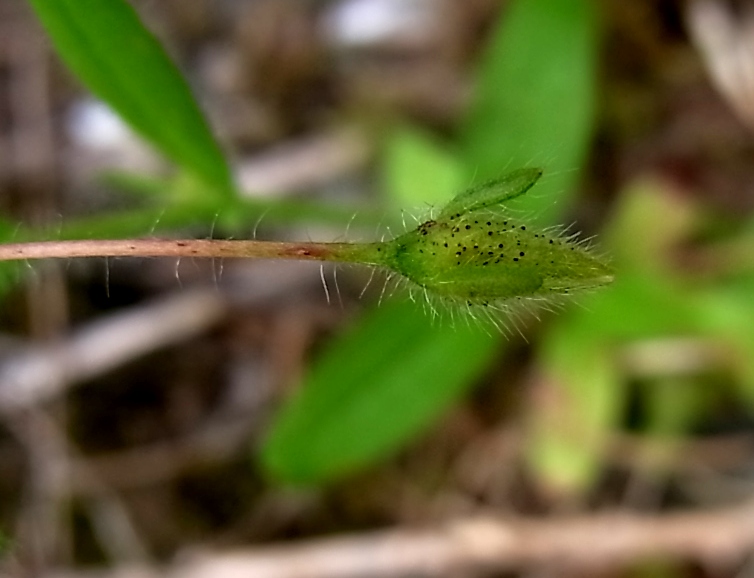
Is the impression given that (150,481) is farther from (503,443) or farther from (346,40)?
(346,40)

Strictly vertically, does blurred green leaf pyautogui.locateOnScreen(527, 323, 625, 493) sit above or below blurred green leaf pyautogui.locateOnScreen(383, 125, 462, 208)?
below

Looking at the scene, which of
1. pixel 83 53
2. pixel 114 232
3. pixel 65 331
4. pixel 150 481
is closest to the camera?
pixel 83 53

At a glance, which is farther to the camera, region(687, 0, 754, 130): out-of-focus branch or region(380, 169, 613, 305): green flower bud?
region(687, 0, 754, 130): out-of-focus branch

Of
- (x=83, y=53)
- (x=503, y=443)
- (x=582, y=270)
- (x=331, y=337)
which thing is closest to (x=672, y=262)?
(x=503, y=443)

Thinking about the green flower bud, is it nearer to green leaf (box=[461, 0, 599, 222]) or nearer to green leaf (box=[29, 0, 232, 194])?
green leaf (box=[29, 0, 232, 194])

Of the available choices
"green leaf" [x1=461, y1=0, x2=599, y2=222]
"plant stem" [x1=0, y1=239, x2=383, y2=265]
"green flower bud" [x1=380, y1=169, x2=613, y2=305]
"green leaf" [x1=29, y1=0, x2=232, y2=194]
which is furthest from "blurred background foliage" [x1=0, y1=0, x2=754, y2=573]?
"plant stem" [x1=0, y1=239, x2=383, y2=265]

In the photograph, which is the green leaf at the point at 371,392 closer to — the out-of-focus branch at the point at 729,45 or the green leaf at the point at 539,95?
the green leaf at the point at 539,95

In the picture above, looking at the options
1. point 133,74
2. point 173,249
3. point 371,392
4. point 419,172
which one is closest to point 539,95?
point 419,172

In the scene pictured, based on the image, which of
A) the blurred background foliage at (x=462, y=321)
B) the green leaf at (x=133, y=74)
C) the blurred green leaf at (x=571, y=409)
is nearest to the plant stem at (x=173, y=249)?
the green leaf at (x=133, y=74)
